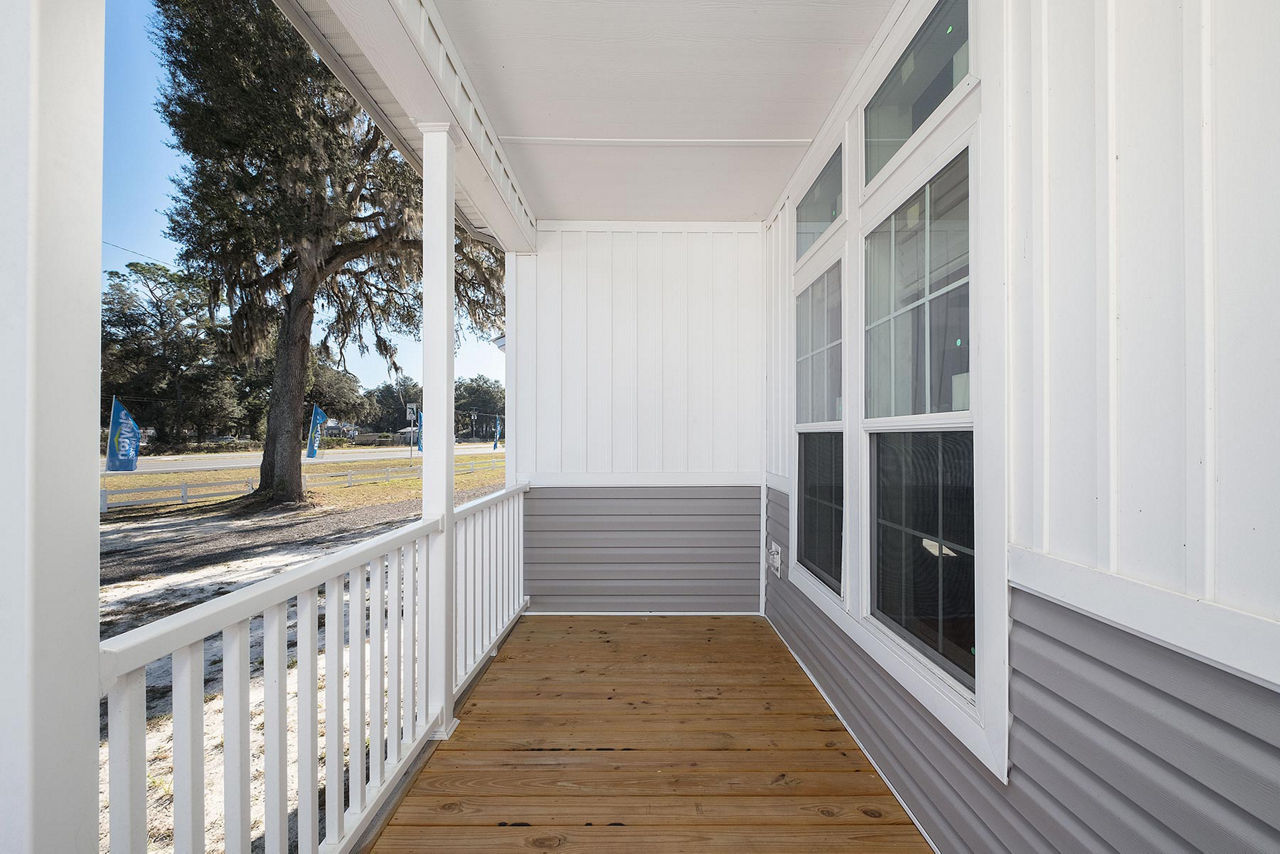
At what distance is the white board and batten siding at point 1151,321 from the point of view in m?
0.78

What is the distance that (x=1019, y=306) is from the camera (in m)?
1.28

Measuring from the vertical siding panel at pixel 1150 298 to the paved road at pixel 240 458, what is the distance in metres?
2.14

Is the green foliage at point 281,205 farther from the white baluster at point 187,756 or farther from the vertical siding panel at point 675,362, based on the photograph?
the white baluster at point 187,756

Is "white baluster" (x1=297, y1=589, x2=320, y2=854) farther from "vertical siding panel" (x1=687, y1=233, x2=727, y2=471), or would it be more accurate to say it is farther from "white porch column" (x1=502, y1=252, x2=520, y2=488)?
"vertical siding panel" (x1=687, y1=233, x2=727, y2=471)

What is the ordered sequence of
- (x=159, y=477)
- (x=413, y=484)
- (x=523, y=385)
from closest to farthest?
(x=159, y=477) < (x=413, y=484) < (x=523, y=385)

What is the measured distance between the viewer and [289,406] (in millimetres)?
3086

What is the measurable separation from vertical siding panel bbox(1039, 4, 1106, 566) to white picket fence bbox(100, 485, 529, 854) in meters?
1.67

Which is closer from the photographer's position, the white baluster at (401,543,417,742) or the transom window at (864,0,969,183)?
the transom window at (864,0,969,183)

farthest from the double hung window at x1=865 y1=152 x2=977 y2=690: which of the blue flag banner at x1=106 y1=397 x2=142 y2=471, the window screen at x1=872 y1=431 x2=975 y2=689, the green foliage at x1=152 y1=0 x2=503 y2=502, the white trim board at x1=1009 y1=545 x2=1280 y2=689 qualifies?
the green foliage at x1=152 y1=0 x2=503 y2=502

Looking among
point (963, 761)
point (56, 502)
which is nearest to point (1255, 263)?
point (963, 761)

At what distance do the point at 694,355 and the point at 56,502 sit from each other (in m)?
3.43

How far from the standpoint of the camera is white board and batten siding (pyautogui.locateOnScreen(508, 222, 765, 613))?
12.8ft

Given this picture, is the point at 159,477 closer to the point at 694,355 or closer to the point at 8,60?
the point at 8,60

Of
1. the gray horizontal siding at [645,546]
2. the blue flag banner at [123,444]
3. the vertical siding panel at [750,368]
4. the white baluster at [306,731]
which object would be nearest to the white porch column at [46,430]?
the white baluster at [306,731]
